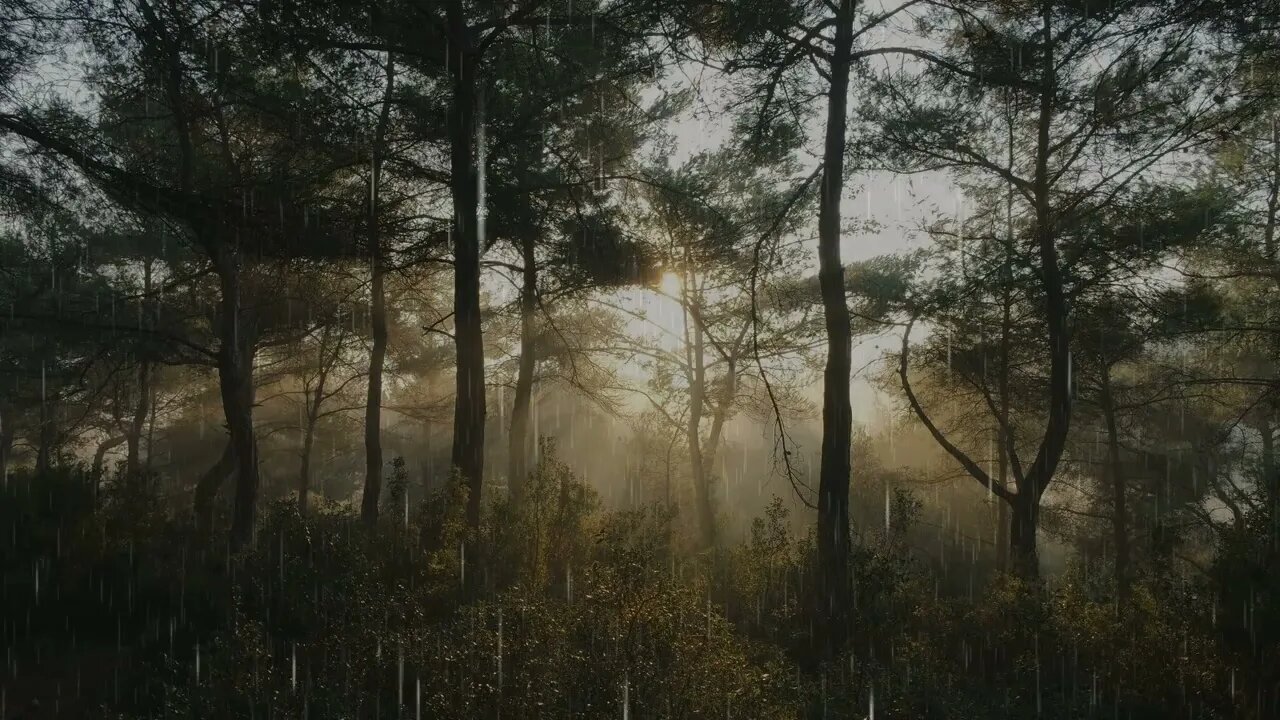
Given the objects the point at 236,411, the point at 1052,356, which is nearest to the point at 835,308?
the point at 1052,356

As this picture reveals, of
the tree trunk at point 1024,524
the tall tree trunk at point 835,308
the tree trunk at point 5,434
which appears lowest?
the tree trunk at point 1024,524

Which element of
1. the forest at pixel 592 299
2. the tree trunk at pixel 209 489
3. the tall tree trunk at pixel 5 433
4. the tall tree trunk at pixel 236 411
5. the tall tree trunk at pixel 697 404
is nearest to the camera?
the forest at pixel 592 299

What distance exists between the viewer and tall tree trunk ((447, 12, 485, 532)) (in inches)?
371

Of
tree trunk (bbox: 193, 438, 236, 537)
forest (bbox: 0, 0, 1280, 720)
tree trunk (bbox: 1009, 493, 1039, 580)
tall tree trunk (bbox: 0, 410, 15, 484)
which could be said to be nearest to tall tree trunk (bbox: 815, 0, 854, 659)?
forest (bbox: 0, 0, 1280, 720)

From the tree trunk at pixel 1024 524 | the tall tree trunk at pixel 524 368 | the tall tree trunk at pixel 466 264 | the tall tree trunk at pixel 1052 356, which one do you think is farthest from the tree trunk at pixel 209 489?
the tall tree trunk at pixel 1052 356

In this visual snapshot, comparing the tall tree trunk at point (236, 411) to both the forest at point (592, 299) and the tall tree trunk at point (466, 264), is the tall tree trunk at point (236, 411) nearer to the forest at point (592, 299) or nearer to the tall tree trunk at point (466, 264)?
the forest at point (592, 299)

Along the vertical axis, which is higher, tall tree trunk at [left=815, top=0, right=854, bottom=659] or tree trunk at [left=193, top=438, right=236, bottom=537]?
tall tree trunk at [left=815, top=0, right=854, bottom=659]

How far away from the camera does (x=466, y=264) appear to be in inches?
390

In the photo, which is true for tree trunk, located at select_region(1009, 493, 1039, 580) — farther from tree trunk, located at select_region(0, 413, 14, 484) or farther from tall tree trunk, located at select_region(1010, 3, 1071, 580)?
tree trunk, located at select_region(0, 413, 14, 484)

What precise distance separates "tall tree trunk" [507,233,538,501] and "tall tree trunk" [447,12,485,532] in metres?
1.56

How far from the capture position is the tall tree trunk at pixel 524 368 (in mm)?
12172

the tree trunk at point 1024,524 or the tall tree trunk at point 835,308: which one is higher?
the tall tree trunk at point 835,308

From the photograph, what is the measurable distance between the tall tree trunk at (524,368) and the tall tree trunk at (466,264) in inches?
61.3

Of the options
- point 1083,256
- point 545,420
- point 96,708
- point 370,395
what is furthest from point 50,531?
point 545,420
